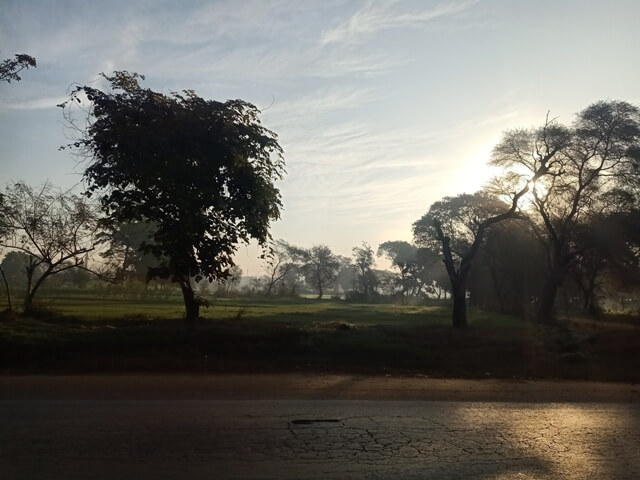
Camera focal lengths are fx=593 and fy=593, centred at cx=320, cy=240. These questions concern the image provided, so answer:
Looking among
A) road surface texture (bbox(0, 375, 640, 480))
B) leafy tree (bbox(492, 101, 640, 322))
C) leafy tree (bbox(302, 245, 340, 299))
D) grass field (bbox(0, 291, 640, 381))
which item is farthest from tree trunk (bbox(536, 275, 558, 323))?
leafy tree (bbox(302, 245, 340, 299))

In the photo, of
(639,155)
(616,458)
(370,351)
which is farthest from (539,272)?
(616,458)

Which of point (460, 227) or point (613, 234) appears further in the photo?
point (460, 227)

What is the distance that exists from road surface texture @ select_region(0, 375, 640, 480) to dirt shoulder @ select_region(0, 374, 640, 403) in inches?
2.2

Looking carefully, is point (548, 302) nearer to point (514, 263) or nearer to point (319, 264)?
point (514, 263)

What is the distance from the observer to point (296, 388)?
12.4 m

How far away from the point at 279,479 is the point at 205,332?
12985 millimetres

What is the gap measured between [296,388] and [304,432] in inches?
164

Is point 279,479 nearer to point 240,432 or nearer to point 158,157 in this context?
point 240,432

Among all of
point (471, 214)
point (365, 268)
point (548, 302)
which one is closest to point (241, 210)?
point (548, 302)

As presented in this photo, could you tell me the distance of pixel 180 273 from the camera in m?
20.5

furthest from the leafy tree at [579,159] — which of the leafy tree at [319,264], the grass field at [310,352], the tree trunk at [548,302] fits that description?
the leafy tree at [319,264]

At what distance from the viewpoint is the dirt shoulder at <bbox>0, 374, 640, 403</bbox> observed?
11172 mm

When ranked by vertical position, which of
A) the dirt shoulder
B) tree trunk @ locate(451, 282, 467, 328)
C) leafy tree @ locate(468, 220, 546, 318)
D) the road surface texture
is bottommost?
the dirt shoulder

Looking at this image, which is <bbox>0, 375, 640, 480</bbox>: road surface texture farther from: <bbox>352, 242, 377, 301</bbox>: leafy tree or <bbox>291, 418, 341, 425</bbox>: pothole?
<bbox>352, 242, 377, 301</bbox>: leafy tree
